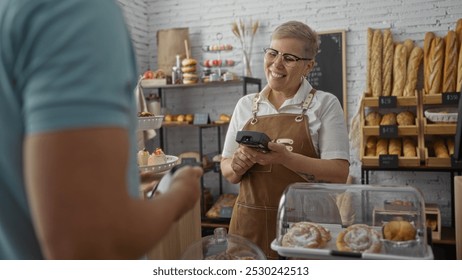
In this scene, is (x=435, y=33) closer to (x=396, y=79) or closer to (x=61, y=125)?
(x=396, y=79)

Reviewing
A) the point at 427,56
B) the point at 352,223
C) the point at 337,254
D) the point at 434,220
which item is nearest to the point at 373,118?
the point at 427,56

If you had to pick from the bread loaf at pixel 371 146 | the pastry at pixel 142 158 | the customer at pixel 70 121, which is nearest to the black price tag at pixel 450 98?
the bread loaf at pixel 371 146

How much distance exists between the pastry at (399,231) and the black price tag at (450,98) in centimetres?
219

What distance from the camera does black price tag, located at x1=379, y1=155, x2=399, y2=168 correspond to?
2.92m

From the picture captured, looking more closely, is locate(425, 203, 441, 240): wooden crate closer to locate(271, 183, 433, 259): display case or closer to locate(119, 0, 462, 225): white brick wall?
locate(119, 0, 462, 225): white brick wall

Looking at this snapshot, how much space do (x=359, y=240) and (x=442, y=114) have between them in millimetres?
2267

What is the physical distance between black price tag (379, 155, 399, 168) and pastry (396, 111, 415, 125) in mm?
295

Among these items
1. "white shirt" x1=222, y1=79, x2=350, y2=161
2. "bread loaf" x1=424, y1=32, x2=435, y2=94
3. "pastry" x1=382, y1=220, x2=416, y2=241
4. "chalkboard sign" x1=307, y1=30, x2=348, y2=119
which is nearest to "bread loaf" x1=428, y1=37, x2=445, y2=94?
"bread loaf" x1=424, y1=32, x2=435, y2=94

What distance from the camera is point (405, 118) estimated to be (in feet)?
10.0

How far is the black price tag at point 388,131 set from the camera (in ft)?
9.75

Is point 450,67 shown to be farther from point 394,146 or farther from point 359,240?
point 359,240

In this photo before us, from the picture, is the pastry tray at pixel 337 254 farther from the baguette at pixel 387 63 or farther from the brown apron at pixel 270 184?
the baguette at pixel 387 63

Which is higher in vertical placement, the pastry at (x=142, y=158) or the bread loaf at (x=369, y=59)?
the bread loaf at (x=369, y=59)
